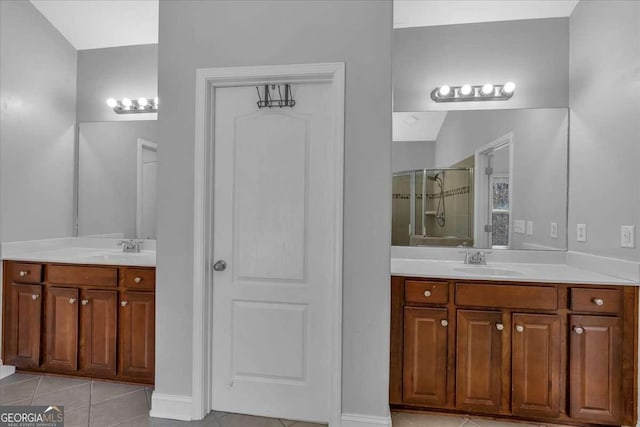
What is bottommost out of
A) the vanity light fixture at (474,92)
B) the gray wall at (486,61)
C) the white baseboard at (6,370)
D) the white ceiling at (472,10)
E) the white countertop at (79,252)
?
the white baseboard at (6,370)

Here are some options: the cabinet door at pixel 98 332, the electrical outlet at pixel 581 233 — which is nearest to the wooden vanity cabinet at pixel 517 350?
the electrical outlet at pixel 581 233

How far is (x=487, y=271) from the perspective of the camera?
2.36 meters

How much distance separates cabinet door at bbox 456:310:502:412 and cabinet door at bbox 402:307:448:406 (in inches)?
3.7

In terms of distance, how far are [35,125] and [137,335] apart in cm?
194

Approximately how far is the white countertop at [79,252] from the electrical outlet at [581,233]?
2.92m

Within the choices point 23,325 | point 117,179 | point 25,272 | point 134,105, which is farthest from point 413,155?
point 23,325

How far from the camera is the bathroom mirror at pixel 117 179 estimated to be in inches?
123

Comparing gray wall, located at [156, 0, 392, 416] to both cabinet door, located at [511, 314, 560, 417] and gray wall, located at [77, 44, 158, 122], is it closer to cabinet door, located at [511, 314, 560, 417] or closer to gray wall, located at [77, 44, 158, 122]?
cabinet door, located at [511, 314, 560, 417]

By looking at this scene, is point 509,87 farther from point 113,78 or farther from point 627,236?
point 113,78

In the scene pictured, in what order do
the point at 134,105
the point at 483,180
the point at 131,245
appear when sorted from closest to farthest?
1. the point at 483,180
2. the point at 131,245
3. the point at 134,105

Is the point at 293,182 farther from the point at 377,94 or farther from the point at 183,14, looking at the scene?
the point at 183,14

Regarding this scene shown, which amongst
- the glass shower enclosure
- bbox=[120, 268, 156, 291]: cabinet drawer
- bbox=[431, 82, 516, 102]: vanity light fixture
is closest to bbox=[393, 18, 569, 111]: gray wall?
bbox=[431, 82, 516, 102]: vanity light fixture

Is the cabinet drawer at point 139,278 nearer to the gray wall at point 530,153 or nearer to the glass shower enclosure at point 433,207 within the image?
the glass shower enclosure at point 433,207

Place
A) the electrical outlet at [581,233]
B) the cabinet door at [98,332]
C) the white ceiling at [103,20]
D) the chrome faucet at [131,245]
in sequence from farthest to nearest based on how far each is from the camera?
the chrome faucet at [131,245] → the white ceiling at [103,20] → the cabinet door at [98,332] → the electrical outlet at [581,233]
